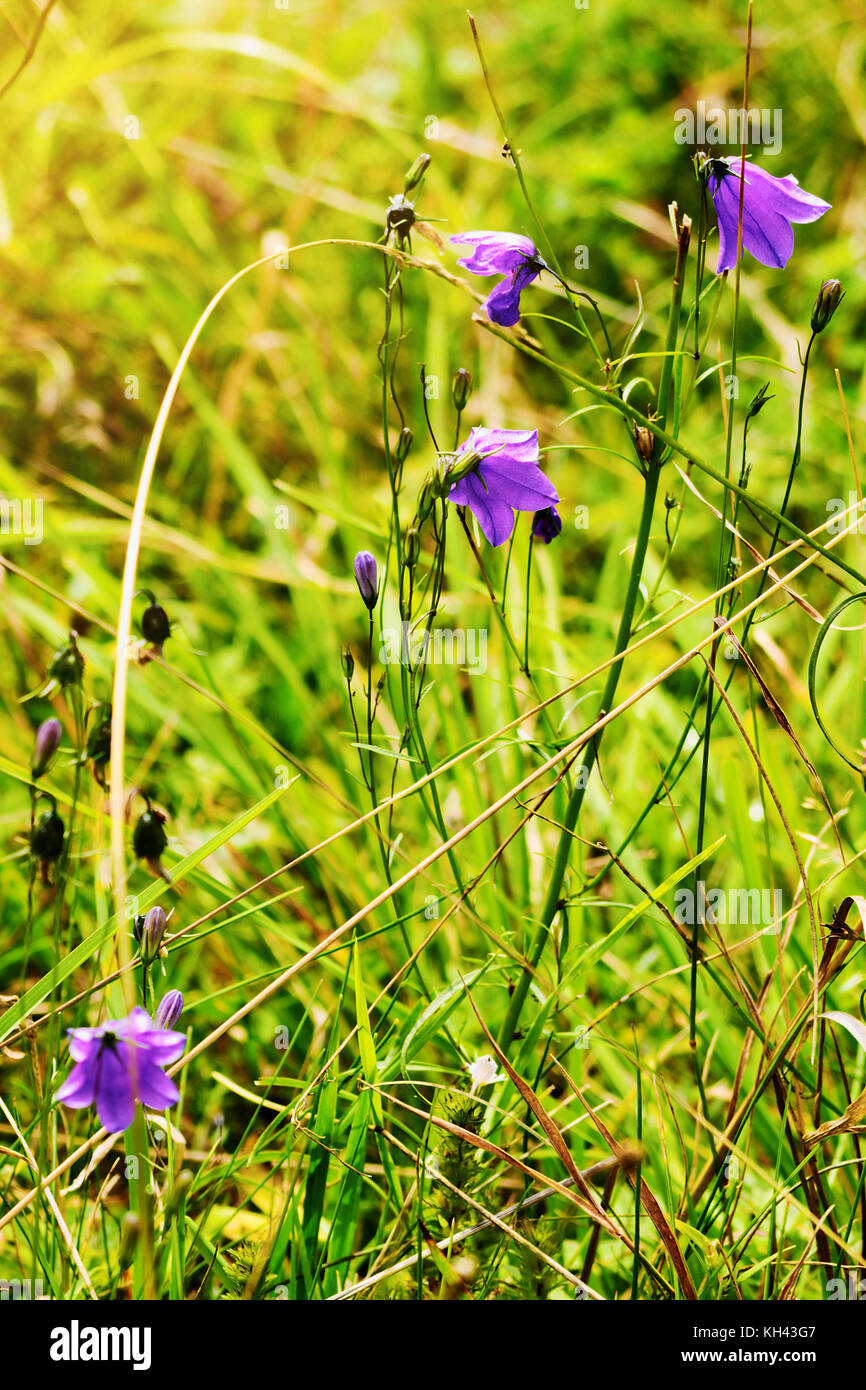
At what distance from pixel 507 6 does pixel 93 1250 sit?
3.10 m

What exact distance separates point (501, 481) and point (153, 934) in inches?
17.9

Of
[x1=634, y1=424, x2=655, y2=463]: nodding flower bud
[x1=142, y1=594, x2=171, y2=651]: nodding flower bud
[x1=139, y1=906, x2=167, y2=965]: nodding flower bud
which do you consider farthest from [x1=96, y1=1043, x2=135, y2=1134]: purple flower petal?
[x1=634, y1=424, x2=655, y2=463]: nodding flower bud

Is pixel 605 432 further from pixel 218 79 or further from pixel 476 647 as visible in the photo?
pixel 218 79

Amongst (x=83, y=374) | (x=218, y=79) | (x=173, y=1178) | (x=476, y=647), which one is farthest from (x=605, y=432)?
(x=173, y=1178)

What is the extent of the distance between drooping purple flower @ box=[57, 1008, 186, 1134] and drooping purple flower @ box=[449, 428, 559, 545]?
0.47 metres

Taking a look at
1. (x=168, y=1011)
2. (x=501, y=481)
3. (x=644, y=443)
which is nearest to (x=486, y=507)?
(x=501, y=481)

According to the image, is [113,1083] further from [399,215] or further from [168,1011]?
[399,215]

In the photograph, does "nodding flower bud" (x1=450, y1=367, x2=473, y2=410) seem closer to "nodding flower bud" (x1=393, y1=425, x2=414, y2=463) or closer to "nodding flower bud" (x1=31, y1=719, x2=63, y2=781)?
"nodding flower bud" (x1=393, y1=425, x2=414, y2=463)

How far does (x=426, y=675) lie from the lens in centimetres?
152

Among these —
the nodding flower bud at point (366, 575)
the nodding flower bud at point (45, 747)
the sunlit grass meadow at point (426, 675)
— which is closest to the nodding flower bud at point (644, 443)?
the sunlit grass meadow at point (426, 675)

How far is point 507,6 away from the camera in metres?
2.86

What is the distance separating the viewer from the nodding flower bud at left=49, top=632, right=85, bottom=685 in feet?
2.75

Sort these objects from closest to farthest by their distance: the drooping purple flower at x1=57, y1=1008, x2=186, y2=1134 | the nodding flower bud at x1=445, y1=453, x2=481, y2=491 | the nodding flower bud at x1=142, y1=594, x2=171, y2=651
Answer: the drooping purple flower at x1=57, y1=1008, x2=186, y2=1134, the nodding flower bud at x1=445, y1=453, x2=481, y2=491, the nodding flower bud at x1=142, y1=594, x2=171, y2=651

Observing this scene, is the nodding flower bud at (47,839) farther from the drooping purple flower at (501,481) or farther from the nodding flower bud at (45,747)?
the drooping purple flower at (501,481)
